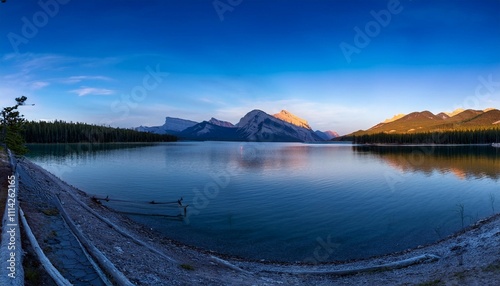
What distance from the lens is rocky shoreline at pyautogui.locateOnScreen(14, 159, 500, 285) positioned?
1272cm

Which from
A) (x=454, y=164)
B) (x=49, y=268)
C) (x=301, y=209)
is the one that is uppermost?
(x=49, y=268)

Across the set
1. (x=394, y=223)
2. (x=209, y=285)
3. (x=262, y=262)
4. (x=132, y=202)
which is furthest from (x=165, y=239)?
(x=394, y=223)

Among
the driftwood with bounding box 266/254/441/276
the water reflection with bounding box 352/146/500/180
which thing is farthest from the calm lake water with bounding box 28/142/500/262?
the water reflection with bounding box 352/146/500/180

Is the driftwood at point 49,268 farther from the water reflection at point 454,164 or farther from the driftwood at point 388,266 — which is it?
the water reflection at point 454,164

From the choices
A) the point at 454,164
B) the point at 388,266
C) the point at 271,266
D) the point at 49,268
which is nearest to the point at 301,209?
the point at 271,266

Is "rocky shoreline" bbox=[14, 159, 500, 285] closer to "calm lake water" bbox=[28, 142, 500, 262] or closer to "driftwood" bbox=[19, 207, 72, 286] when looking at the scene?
"driftwood" bbox=[19, 207, 72, 286]

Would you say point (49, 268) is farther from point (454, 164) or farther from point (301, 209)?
point (454, 164)

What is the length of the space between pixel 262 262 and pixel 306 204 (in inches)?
721

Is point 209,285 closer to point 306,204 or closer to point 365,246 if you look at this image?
point 365,246

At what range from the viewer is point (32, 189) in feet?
78.9

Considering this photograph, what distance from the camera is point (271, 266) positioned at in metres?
19.0

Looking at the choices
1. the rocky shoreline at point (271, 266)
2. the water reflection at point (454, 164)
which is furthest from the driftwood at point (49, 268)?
the water reflection at point (454, 164)

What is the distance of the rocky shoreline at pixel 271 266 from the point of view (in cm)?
1272

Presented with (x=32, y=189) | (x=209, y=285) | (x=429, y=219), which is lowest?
(x=429, y=219)
